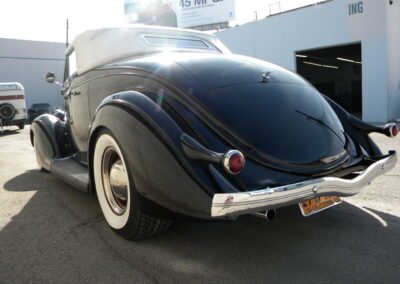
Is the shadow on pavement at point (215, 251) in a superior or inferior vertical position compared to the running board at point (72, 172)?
inferior

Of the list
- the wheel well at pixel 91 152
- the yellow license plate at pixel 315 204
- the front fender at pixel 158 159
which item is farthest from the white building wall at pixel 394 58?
the front fender at pixel 158 159

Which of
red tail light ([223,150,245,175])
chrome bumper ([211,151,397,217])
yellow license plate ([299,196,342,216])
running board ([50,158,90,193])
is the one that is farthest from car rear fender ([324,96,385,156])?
running board ([50,158,90,193])

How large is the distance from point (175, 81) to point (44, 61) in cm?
3048

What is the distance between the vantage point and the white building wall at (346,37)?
12680 mm

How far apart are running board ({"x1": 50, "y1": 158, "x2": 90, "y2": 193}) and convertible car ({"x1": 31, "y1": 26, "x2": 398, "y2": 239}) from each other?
5cm

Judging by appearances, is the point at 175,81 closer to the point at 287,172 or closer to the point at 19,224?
the point at 287,172

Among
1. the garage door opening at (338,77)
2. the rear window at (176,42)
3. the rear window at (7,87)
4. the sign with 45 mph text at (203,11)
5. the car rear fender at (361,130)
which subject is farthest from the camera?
the sign with 45 mph text at (203,11)

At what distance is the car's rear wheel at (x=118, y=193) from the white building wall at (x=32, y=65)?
2630 cm

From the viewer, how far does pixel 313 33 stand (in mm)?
14469

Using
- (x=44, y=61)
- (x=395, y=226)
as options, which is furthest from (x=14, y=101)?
(x=44, y=61)

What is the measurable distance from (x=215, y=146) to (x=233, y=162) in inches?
12.7

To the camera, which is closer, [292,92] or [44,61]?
[292,92]

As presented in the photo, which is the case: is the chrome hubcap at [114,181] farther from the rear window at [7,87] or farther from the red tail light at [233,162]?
the rear window at [7,87]

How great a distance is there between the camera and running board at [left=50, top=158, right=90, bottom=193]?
362 cm
